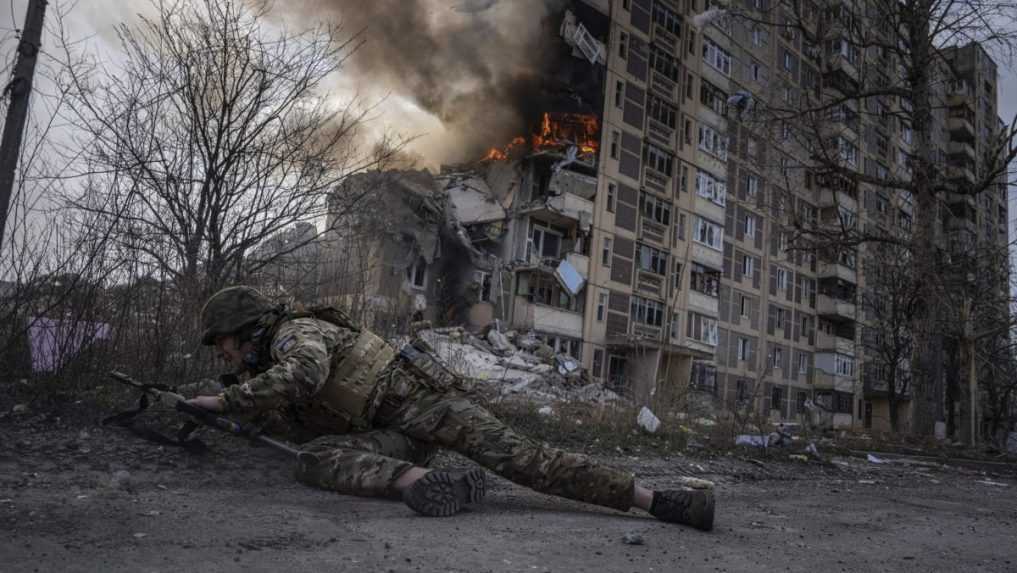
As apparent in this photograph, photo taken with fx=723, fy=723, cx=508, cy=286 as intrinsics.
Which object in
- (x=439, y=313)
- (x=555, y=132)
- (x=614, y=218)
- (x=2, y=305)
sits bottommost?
(x=2, y=305)

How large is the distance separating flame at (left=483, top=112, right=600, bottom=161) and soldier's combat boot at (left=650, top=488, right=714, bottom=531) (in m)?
23.8

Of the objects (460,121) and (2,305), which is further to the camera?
(460,121)

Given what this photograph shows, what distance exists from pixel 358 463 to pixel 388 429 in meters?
0.36

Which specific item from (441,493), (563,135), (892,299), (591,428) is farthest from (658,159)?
(441,493)

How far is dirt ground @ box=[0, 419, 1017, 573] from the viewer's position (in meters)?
2.14

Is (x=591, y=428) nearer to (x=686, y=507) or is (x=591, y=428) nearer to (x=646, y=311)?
(x=686, y=507)

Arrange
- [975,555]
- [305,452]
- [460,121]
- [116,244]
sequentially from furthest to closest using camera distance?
1. [460,121]
2. [116,244]
3. [305,452]
4. [975,555]

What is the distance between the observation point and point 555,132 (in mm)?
26891

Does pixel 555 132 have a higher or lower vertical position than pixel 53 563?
higher

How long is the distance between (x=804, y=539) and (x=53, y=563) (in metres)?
2.72

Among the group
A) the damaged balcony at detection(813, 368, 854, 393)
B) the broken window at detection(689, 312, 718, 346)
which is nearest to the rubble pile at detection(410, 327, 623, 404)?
the broken window at detection(689, 312, 718, 346)

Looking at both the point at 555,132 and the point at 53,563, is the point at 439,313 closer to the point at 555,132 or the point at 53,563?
the point at 555,132

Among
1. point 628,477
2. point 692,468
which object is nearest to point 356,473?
point 628,477

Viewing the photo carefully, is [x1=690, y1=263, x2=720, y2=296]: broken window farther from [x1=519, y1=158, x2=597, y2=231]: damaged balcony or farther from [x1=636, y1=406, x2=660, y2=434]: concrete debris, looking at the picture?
[x1=636, y1=406, x2=660, y2=434]: concrete debris
